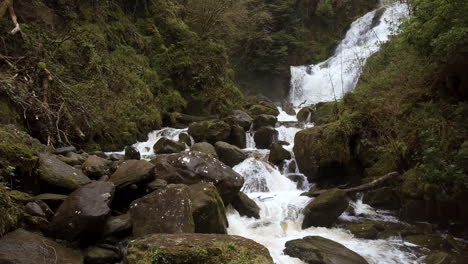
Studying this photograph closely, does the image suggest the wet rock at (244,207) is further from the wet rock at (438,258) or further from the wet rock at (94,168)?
the wet rock at (438,258)

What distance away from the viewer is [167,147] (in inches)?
443

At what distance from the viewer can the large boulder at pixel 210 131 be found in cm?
1261

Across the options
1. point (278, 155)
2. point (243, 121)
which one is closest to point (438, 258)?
point (278, 155)

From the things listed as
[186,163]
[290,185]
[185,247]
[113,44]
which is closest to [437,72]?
[290,185]

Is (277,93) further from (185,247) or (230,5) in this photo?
(185,247)

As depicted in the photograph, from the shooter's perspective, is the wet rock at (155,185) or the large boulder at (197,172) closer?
the wet rock at (155,185)

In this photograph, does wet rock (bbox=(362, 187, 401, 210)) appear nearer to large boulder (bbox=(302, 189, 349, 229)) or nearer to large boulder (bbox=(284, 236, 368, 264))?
large boulder (bbox=(302, 189, 349, 229))

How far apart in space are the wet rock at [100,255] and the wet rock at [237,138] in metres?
8.24

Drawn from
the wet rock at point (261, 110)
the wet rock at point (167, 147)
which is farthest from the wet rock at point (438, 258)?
the wet rock at point (261, 110)

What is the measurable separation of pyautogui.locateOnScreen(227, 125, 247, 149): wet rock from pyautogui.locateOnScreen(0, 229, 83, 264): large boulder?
866cm

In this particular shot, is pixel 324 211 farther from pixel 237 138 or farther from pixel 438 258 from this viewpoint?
pixel 237 138

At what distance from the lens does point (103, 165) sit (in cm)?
688

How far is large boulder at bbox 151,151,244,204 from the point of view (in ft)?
24.4

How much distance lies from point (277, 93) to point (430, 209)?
56.7 feet
